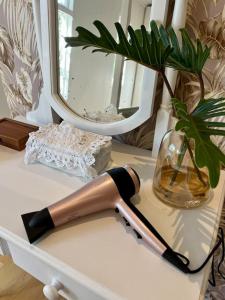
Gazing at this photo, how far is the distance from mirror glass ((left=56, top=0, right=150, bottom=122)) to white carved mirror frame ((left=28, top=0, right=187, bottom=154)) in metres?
0.02

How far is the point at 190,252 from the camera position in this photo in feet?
1.64

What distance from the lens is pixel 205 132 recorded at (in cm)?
44

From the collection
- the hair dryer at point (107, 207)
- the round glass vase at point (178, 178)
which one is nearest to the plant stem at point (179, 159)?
the round glass vase at point (178, 178)

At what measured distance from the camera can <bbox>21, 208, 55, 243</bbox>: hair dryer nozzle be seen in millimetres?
506

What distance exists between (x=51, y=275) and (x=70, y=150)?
30cm

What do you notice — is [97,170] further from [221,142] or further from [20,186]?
[221,142]

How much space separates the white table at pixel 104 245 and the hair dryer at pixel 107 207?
2cm

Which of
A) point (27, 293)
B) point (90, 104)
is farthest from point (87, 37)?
point (27, 293)

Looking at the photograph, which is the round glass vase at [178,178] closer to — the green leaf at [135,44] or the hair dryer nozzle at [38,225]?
the green leaf at [135,44]

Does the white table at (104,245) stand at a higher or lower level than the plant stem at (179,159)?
lower

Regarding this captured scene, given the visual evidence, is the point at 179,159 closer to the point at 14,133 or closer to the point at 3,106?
the point at 14,133

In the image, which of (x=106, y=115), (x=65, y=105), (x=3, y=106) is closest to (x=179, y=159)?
(x=106, y=115)

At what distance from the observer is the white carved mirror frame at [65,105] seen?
0.61m

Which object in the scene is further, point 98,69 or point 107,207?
point 98,69
